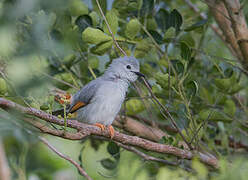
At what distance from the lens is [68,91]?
10.3ft

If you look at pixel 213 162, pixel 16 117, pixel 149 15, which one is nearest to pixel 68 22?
pixel 149 15

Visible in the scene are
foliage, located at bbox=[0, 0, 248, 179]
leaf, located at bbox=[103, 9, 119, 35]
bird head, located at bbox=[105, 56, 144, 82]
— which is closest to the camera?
foliage, located at bbox=[0, 0, 248, 179]

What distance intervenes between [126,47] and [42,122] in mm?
1280

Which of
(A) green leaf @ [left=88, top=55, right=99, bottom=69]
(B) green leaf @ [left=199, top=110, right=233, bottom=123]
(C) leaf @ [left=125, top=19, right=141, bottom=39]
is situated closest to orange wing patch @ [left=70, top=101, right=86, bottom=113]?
(A) green leaf @ [left=88, top=55, right=99, bottom=69]

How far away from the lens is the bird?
3035 mm

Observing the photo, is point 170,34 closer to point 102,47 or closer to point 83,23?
point 102,47

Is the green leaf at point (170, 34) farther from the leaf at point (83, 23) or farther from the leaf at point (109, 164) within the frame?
the leaf at point (109, 164)

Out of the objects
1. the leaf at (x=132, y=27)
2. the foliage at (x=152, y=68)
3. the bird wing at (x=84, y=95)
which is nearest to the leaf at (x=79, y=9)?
the foliage at (x=152, y=68)

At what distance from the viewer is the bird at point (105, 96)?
304 centimetres

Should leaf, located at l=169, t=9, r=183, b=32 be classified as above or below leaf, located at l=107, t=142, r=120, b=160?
above

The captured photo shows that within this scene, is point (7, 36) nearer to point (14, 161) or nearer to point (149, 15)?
point (14, 161)

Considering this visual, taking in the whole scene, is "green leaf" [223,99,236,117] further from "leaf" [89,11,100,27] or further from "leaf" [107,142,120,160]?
"leaf" [89,11,100,27]

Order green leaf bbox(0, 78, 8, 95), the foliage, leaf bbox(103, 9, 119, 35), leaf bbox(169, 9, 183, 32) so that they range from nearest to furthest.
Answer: green leaf bbox(0, 78, 8, 95) → the foliage → leaf bbox(103, 9, 119, 35) → leaf bbox(169, 9, 183, 32)

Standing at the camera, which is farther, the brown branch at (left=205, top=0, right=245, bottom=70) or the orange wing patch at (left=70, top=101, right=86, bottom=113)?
the orange wing patch at (left=70, top=101, right=86, bottom=113)
